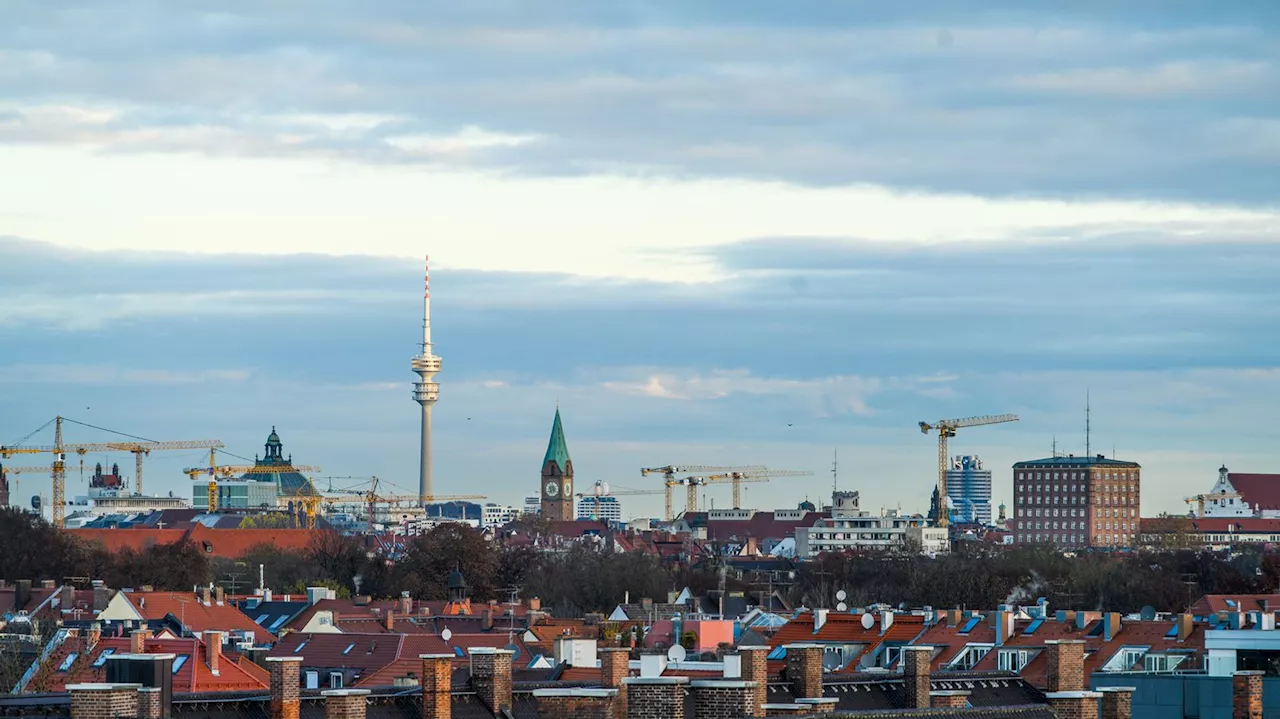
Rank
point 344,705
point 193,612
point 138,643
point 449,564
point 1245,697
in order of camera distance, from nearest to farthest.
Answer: point 344,705, point 1245,697, point 138,643, point 193,612, point 449,564

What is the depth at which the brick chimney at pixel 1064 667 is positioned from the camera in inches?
1827

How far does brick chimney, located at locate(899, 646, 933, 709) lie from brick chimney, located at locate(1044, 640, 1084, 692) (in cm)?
338

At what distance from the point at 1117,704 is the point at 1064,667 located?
35.1 feet


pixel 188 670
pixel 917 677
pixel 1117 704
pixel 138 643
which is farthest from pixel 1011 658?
pixel 1117 704

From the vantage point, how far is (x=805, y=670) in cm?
4262

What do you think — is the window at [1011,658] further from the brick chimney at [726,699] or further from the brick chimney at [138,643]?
the brick chimney at [726,699]

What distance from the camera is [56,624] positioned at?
8762cm

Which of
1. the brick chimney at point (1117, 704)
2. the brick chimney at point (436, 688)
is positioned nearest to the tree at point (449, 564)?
the brick chimney at point (436, 688)

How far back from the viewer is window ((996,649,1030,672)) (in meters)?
76.2

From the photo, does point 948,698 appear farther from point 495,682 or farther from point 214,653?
point 214,653

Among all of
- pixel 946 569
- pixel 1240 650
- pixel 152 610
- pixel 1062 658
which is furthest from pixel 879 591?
pixel 1062 658

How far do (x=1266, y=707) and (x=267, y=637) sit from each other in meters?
53.5

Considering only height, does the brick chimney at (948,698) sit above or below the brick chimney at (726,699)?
below

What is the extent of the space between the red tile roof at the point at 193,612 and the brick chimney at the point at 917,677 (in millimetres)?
48806
